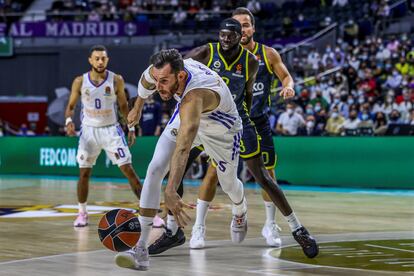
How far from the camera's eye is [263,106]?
9.77 meters

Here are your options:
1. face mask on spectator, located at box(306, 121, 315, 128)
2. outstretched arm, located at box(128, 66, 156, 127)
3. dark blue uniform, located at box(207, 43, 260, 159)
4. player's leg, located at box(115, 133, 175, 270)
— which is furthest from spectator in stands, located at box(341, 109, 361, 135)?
player's leg, located at box(115, 133, 175, 270)

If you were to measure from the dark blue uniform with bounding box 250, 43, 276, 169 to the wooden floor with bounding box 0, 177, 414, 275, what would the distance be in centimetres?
97

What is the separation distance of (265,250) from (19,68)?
27548 mm

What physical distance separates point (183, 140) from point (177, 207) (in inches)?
25.5

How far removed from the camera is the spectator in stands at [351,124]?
20297 millimetres

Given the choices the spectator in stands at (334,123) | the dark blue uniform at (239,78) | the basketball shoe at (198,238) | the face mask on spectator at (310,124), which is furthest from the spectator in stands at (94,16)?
the basketball shoe at (198,238)

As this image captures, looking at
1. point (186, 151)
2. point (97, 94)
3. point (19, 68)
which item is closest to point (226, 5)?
point (19, 68)

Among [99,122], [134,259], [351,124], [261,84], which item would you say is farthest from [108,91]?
[351,124]

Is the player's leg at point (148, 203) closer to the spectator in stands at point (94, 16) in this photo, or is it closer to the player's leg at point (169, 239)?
the player's leg at point (169, 239)

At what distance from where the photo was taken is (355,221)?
39.3 feet

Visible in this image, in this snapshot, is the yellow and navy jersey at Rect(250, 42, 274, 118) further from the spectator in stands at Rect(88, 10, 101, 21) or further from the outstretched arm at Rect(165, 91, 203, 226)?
the spectator in stands at Rect(88, 10, 101, 21)

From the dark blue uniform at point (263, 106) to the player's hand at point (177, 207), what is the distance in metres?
3.36

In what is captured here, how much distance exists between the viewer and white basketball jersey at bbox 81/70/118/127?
1214 cm

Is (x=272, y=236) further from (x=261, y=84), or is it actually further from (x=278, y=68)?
(x=278, y=68)
